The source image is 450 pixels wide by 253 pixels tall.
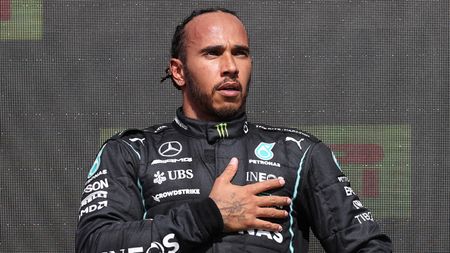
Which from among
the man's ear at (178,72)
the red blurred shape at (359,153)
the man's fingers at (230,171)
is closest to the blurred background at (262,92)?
the red blurred shape at (359,153)

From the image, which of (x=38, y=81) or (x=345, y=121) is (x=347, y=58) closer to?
(x=345, y=121)

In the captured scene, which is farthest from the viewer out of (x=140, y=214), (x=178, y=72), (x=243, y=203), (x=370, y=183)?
(x=370, y=183)

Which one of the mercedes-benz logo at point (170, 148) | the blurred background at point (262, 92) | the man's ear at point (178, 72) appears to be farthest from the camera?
the blurred background at point (262, 92)

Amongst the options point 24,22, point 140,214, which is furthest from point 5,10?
point 140,214

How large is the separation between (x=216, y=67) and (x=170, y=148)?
228mm

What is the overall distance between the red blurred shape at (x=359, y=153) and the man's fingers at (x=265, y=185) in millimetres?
552

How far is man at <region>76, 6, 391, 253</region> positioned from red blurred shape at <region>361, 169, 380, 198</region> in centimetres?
45

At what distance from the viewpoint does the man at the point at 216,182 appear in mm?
1701

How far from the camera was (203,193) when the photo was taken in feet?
5.96

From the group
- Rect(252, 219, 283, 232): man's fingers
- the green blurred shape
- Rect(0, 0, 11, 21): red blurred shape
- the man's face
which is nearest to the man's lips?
the man's face

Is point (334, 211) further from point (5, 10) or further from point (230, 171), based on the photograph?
point (5, 10)

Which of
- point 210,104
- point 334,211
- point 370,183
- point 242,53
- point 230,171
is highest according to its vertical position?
point 242,53

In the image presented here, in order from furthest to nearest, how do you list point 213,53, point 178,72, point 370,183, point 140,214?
point 370,183 < point 178,72 < point 213,53 < point 140,214

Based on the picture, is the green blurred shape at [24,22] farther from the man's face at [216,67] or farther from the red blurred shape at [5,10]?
the man's face at [216,67]
